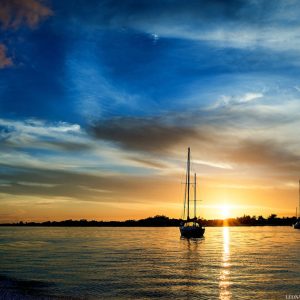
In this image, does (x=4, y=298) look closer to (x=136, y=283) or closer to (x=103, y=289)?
(x=103, y=289)

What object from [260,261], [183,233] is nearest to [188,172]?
[183,233]

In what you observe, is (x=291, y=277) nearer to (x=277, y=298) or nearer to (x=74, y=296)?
(x=277, y=298)

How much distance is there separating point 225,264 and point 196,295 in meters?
26.3

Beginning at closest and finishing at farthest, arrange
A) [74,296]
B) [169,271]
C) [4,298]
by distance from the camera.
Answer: [4,298], [74,296], [169,271]

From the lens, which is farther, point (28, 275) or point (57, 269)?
point (57, 269)

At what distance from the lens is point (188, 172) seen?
389ft

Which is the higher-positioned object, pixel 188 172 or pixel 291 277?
pixel 188 172

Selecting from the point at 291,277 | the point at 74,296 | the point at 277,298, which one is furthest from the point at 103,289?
the point at 291,277

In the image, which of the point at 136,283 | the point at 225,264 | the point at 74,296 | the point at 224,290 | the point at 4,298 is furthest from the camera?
the point at 225,264

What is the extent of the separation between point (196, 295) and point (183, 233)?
269ft

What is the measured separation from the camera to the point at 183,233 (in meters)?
118

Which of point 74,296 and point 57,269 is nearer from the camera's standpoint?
point 74,296

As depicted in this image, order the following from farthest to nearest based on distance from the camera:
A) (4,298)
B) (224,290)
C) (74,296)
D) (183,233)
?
(183,233) < (224,290) < (74,296) < (4,298)

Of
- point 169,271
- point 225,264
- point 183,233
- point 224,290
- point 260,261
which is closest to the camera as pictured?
point 224,290
